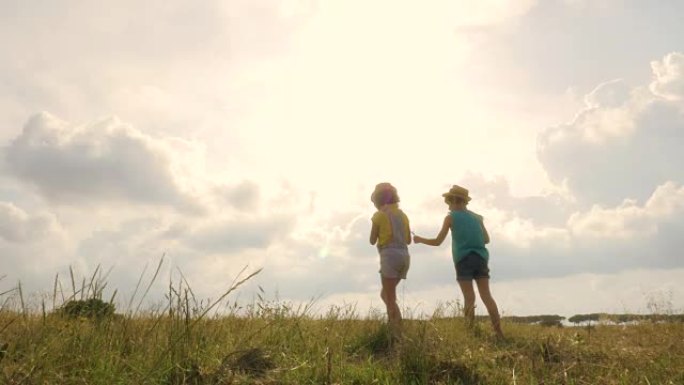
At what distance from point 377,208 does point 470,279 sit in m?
1.65

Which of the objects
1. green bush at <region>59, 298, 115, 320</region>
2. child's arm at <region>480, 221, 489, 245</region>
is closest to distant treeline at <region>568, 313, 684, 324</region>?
child's arm at <region>480, 221, 489, 245</region>

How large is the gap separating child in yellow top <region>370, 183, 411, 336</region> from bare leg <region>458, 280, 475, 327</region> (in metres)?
0.99

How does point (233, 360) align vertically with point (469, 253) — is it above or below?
below

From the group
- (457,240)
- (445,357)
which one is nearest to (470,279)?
(457,240)

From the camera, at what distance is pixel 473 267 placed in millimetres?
8125

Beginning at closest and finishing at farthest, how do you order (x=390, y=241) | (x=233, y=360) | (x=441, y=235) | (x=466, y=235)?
(x=233, y=360)
(x=390, y=241)
(x=466, y=235)
(x=441, y=235)

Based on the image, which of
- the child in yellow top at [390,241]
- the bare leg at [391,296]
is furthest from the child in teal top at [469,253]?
the bare leg at [391,296]

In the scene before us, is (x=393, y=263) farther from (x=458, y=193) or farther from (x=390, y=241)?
(x=458, y=193)

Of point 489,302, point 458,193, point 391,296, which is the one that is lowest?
point 489,302

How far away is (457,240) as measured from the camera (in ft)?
27.2

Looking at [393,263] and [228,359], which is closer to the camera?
[228,359]

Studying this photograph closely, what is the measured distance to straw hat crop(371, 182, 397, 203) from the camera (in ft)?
26.8

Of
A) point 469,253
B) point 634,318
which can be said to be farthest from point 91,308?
point 634,318

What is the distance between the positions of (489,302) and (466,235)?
3.19 feet
